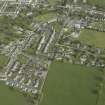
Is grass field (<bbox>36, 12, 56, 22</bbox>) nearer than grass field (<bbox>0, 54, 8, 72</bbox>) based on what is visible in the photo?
No

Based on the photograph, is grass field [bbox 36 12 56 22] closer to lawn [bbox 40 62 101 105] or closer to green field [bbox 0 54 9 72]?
green field [bbox 0 54 9 72]

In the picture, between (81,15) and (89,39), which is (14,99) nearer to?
(89,39)

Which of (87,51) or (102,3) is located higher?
(102,3)

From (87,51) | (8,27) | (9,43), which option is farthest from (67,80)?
(8,27)

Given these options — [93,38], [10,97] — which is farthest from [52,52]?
[10,97]

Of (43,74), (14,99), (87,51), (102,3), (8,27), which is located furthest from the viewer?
(102,3)

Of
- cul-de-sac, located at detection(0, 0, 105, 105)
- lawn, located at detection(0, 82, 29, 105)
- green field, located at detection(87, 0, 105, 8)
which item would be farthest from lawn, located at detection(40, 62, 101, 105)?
green field, located at detection(87, 0, 105, 8)

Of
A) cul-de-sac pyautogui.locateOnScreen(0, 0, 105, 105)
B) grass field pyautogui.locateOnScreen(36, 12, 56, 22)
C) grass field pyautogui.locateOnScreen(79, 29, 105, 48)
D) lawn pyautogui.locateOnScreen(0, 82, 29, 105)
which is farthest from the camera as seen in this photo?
grass field pyautogui.locateOnScreen(36, 12, 56, 22)
